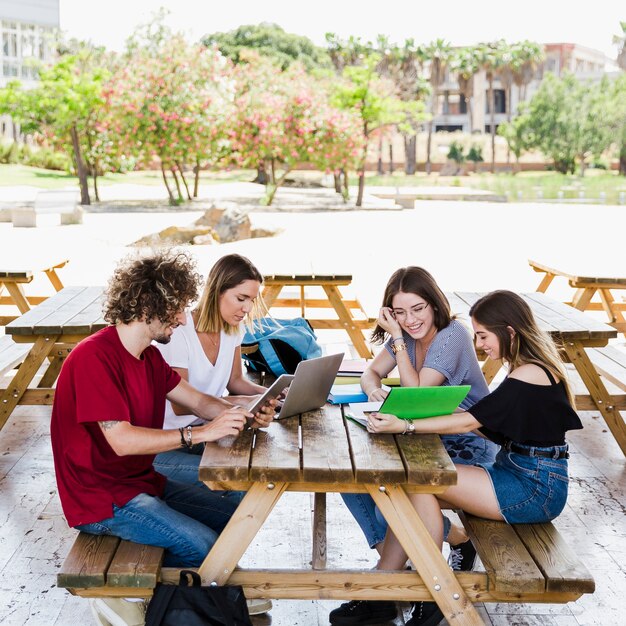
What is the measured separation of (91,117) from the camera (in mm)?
19141

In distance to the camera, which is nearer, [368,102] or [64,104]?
[64,104]

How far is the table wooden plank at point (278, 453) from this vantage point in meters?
2.33

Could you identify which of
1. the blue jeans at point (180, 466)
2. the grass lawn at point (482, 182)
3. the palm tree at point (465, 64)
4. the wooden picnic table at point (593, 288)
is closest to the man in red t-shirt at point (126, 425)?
the blue jeans at point (180, 466)

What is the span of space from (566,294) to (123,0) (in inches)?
2176

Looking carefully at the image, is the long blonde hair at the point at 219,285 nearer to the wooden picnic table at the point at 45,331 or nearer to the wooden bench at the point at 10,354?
the wooden picnic table at the point at 45,331

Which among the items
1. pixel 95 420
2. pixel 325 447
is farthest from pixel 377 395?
pixel 95 420

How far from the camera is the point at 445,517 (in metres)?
2.91

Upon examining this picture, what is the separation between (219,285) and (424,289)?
→ 733 millimetres

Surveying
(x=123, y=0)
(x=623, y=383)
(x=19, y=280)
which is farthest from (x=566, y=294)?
(x=123, y=0)

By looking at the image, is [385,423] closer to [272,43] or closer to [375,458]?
[375,458]

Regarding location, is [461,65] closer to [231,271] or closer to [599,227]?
[599,227]

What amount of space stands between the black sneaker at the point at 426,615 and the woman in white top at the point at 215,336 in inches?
36.1

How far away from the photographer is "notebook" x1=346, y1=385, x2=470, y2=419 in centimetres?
253

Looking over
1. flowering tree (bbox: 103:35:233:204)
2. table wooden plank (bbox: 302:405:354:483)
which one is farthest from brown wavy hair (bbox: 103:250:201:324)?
flowering tree (bbox: 103:35:233:204)
